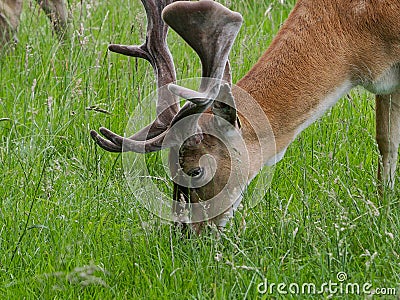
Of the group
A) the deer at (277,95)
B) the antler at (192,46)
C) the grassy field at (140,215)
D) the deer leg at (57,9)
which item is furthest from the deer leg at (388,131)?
A: the deer leg at (57,9)

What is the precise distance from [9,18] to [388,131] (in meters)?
3.27

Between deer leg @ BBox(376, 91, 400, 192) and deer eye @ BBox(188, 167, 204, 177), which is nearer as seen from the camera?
deer eye @ BBox(188, 167, 204, 177)

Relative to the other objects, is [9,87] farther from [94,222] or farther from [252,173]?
[252,173]

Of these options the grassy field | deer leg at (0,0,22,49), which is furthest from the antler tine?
deer leg at (0,0,22,49)

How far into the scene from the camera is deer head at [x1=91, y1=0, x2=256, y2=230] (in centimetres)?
410

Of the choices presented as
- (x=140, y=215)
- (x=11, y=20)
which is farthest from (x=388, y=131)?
(x=11, y=20)

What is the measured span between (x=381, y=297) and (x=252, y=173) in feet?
3.68

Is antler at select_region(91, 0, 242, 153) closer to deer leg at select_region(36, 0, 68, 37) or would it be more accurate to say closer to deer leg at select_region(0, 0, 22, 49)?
deer leg at select_region(0, 0, 22, 49)

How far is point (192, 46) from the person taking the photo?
4.16m

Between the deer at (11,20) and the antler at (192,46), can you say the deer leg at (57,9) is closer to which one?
the deer at (11,20)

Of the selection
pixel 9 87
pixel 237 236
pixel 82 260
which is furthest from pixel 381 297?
pixel 9 87

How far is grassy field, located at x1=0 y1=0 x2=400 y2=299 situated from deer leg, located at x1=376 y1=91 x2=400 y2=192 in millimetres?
134

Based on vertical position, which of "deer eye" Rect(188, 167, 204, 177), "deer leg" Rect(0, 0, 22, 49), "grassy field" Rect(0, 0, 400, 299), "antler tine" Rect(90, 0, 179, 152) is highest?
"antler tine" Rect(90, 0, 179, 152)

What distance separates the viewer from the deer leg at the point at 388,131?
522 cm
